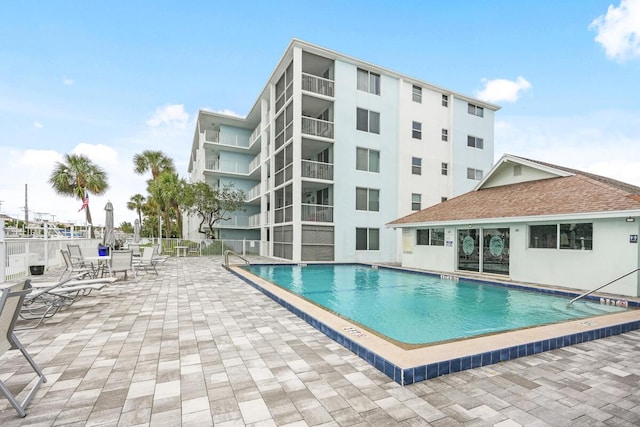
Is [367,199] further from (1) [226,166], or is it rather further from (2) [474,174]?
(1) [226,166]

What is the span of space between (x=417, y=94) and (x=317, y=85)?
7500mm

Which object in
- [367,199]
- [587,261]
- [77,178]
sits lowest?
[587,261]

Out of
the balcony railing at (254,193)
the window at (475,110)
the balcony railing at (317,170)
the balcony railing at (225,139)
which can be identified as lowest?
the balcony railing at (254,193)

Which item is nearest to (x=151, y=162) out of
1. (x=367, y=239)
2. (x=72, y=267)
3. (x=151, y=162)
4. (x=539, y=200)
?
(x=151, y=162)

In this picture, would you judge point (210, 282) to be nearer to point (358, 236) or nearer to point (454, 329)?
point (454, 329)

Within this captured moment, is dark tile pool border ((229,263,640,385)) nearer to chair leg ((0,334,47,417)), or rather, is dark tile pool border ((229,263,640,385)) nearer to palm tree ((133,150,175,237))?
chair leg ((0,334,47,417))

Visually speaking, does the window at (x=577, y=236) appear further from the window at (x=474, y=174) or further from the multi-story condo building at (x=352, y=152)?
the window at (x=474, y=174)

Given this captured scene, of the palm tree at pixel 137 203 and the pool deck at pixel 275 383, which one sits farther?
the palm tree at pixel 137 203

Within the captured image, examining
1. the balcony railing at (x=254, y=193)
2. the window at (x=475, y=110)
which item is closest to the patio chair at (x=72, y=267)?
the balcony railing at (x=254, y=193)

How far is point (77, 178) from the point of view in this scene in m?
26.1

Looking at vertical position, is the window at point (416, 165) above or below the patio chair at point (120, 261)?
above

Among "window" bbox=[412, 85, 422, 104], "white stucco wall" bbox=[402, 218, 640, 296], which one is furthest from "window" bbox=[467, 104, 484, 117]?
"white stucco wall" bbox=[402, 218, 640, 296]

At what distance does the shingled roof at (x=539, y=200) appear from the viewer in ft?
29.5

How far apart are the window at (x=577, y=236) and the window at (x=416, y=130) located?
1300 centimetres
